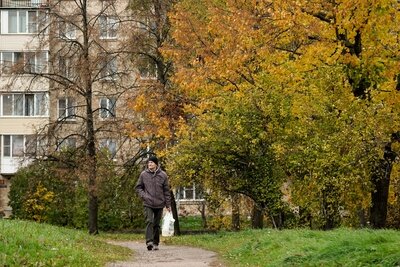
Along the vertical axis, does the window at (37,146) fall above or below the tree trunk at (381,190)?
above

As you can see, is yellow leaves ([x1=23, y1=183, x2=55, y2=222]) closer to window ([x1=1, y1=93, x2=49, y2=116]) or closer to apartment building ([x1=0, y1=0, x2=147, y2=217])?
window ([x1=1, y1=93, x2=49, y2=116])

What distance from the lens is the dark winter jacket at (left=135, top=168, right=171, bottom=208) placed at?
1820cm

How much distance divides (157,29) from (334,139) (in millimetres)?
15928

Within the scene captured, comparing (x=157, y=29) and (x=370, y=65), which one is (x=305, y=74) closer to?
(x=370, y=65)

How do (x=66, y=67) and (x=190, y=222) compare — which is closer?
(x=66, y=67)

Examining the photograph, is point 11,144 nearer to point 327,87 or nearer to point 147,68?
point 147,68

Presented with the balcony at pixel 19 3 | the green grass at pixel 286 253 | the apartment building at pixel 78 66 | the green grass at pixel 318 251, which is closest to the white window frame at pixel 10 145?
the balcony at pixel 19 3

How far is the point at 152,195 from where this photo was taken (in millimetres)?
18219

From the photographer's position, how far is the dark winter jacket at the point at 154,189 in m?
18.2

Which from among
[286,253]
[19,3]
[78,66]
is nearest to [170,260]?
[286,253]

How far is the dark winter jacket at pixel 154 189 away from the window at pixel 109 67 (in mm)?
15107

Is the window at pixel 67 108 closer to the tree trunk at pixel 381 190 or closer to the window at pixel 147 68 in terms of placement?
the window at pixel 147 68

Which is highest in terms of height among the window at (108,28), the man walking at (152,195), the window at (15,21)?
the window at (15,21)

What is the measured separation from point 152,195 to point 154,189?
0.48ft
